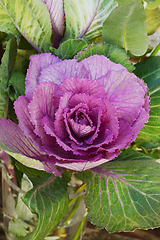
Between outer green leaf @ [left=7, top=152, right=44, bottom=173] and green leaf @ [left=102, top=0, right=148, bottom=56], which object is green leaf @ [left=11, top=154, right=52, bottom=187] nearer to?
outer green leaf @ [left=7, top=152, right=44, bottom=173]

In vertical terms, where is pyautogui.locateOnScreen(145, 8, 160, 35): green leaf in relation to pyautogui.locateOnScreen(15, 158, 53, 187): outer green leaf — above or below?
above

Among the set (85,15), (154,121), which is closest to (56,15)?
(85,15)

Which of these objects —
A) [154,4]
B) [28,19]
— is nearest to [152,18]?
[154,4]

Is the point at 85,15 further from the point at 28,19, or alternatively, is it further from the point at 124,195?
the point at 124,195

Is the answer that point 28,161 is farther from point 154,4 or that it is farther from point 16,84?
point 154,4

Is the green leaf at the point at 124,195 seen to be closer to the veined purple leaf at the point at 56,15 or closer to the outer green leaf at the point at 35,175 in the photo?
the outer green leaf at the point at 35,175

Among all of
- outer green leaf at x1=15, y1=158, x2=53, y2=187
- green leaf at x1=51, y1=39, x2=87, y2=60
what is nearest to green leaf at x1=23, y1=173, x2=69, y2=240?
outer green leaf at x1=15, y1=158, x2=53, y2=187

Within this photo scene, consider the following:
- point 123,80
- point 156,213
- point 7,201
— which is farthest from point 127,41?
point 7,201

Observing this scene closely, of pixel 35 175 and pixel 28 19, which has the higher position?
pixel 28 19
